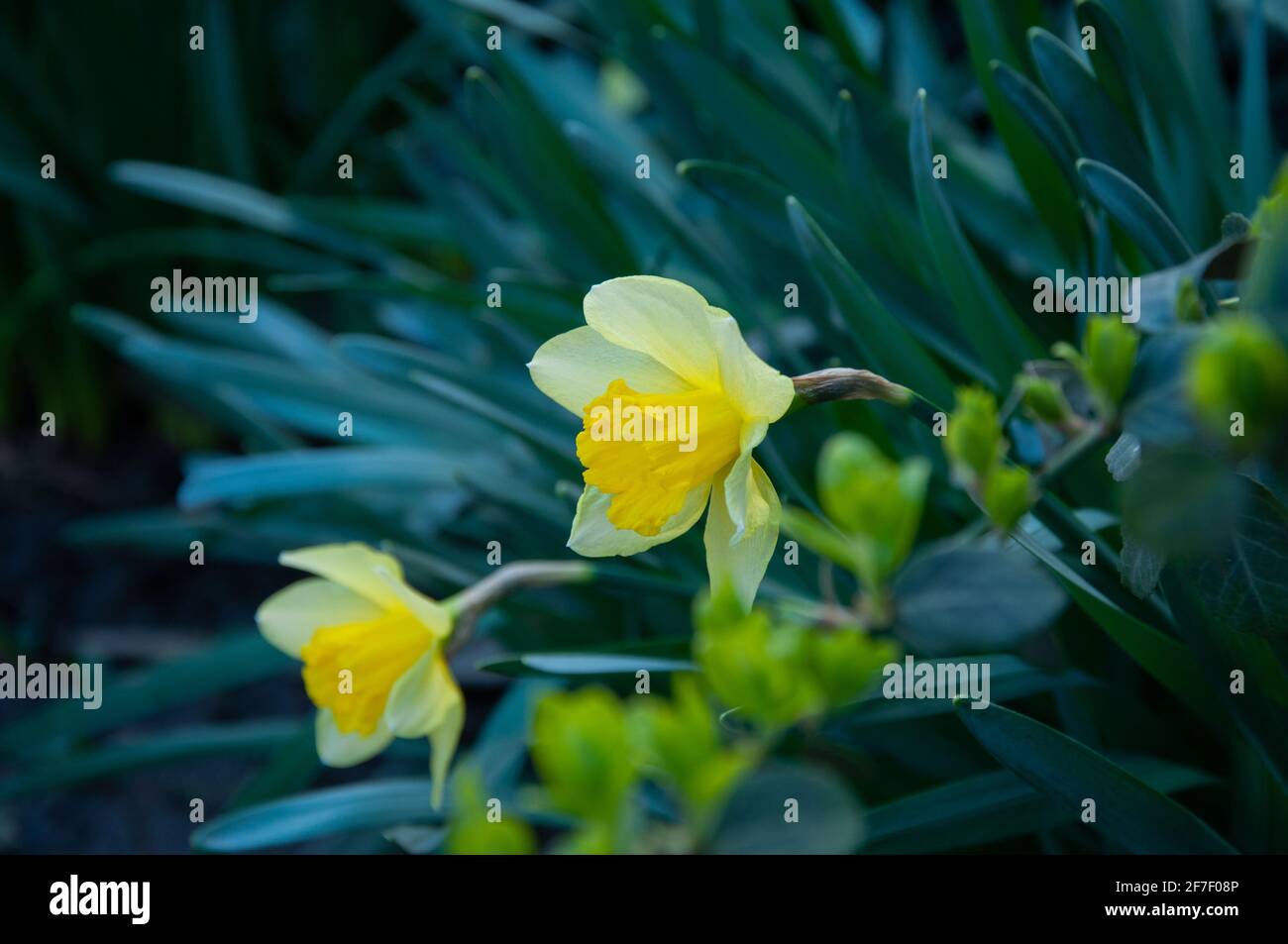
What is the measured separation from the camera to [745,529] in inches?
22.3

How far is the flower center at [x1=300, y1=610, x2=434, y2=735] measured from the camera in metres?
0.71

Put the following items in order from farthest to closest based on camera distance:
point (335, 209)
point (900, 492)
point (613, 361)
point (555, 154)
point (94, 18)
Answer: point (94, 18) → point (335, 209) → point (555, 154) → point (613, 361) → point (900, 492)

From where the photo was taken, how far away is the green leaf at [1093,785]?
695 mm

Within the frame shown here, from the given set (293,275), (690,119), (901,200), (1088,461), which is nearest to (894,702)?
(1088,461)

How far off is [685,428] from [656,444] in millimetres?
16

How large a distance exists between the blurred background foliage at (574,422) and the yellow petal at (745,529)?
0.05 m

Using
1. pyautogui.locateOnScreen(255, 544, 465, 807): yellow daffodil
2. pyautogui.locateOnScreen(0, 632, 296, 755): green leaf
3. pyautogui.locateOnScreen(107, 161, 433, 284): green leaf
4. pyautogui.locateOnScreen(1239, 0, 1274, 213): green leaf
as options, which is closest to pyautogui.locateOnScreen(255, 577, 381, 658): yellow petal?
pyautogui.locateOnScreen(255, 544, 465, 807): yellow daffodil

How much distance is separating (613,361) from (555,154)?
2.26 ft

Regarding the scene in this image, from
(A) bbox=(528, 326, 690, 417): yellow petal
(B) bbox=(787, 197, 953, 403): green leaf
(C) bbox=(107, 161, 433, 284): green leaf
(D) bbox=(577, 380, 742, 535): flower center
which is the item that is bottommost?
(D) bbox=(577, 380, 742, 535): flower center

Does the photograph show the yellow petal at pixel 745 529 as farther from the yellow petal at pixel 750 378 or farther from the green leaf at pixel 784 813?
the green leaf at pixel 784 813

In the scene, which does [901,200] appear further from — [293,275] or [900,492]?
[293,275]

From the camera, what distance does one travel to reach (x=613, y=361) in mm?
610

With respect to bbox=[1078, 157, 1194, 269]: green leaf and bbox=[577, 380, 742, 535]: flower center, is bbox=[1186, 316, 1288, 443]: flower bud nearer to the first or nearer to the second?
bbox=[577, 380, 742, 535]: flower center
